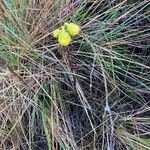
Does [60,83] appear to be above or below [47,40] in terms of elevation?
below

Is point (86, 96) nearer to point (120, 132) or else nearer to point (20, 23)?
point (120, 132)

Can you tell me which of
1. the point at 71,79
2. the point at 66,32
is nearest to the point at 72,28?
the point at 66,32

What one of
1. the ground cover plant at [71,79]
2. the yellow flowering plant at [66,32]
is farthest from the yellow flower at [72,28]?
the ground cover plant at [71,79]

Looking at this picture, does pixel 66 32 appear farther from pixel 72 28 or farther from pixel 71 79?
pixel 71 79

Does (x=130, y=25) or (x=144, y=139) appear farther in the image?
(x=130, y=25)

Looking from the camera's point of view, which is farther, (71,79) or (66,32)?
(71,79)

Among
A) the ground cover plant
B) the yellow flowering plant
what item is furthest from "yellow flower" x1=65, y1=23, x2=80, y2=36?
the ground cover plant

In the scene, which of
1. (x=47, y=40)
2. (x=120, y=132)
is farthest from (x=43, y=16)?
(x=120, y=132)

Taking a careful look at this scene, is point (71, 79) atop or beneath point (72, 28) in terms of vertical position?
beneath
